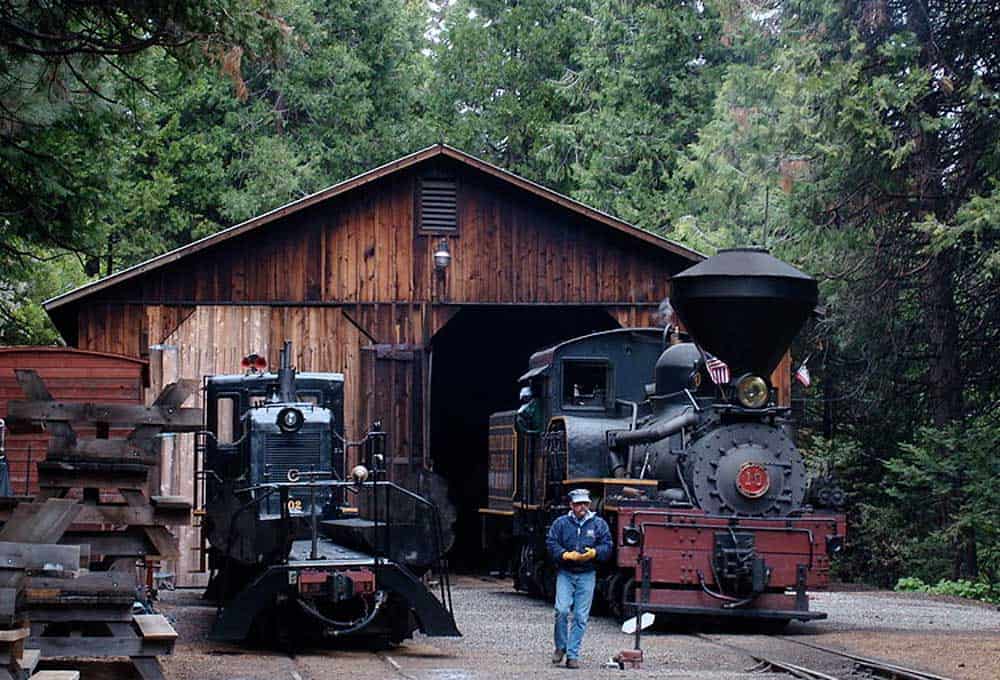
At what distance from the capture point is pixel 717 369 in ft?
52.1

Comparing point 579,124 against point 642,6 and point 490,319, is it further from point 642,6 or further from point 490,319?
point 490,319

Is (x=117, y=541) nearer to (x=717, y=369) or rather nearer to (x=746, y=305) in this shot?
(x=746, y=305)

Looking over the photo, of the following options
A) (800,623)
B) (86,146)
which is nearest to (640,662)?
(800,623)

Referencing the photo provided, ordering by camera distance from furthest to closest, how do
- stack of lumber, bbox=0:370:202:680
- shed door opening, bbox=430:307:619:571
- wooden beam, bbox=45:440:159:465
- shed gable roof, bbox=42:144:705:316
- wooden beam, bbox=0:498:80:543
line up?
shed door opening, bbox=430:307:619:571 → shed gable roof, bbox=42:144:705:316 → wooden beam, bbox=45:440:159:465 → stack of lumber, bbox=0:370:202:680 → wooden beam, bbox=0:498:80:543

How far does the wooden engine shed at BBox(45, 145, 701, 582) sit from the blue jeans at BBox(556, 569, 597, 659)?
30.1ft

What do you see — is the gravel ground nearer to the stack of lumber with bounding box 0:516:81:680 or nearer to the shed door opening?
the stack of lumber with bounding box 0:516:81:680

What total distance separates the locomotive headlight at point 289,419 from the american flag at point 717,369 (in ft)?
13.9

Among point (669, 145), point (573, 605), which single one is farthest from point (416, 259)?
point (669, 145)

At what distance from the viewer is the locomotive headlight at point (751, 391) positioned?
15.5 metres

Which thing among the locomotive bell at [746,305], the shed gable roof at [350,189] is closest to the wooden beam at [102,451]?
the locomotive bell at [746,305]

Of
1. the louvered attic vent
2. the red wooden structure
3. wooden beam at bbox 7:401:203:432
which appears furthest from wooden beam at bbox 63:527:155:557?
the louvered attic vent

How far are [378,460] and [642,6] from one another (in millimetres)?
30513

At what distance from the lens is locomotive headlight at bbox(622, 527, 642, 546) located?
15273 mm

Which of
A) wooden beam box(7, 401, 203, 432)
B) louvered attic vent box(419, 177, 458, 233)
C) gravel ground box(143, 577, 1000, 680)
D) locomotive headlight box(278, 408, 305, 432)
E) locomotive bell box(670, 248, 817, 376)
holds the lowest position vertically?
gravel ground box(143, 577, 1000, 680)
